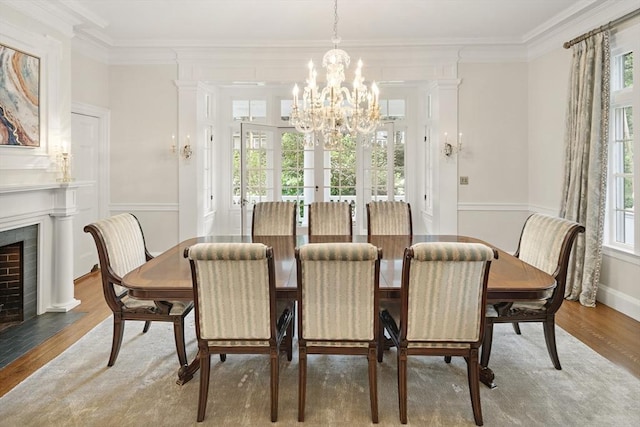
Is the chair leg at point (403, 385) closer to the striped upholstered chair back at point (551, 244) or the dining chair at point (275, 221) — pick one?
the striped upholstered chair back at point (551, 244)

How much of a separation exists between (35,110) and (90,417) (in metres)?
2.65

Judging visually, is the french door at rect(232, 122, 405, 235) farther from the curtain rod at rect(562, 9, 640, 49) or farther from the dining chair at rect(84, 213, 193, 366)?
the dining chair at rect(84, 213, 193, 366)

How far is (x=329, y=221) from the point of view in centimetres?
398

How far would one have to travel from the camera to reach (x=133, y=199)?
539 centimetres

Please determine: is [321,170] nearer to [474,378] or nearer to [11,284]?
[11,284]

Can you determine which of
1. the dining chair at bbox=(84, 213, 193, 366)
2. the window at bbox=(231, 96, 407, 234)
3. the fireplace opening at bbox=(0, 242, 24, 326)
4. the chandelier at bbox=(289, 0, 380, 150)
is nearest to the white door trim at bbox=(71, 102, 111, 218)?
the window at bbox=(231, 96, 407, 234)

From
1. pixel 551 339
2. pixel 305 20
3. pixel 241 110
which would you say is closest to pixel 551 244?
pixel 551 339

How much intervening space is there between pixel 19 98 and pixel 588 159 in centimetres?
488

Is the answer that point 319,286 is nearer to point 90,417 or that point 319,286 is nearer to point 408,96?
point 90,417

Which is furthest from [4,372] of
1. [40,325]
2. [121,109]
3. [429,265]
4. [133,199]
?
[121,109]

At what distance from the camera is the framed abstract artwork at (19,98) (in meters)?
3.27

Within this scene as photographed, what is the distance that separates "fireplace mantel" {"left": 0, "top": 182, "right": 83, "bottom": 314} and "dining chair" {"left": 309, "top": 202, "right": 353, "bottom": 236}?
2.16 meters

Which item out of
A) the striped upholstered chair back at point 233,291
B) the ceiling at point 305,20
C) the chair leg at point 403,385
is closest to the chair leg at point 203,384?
the striped upholstered chair back at point 233,291

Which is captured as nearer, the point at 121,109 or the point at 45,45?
the point at 45,45
